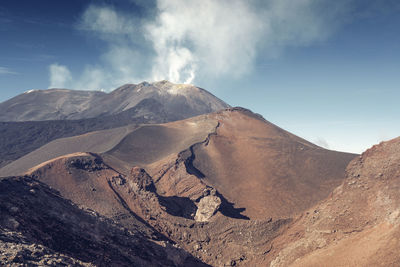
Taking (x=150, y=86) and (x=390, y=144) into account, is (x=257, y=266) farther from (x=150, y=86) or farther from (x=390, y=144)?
(x=150, y=86)

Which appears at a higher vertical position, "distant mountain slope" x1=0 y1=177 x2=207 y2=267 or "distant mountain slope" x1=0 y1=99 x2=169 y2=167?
"distant mountain slope" x1=0 y1=99 x2=169 y2=167

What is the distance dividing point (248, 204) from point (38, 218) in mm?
23544

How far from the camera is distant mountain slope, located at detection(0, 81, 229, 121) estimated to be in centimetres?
10862

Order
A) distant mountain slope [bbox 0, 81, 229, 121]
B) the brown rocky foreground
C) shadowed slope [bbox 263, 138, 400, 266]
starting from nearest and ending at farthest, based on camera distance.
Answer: shadowed slope [bbox 263, 138, 400, 266]
the brown rocky foreground
distant mountain slope [bbox 0, 81, 229, 121]

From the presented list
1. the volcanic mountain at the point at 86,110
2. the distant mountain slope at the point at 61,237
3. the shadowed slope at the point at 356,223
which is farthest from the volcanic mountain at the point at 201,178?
the volcanic mountain at the point at 86,110

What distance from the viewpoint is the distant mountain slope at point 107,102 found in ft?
356

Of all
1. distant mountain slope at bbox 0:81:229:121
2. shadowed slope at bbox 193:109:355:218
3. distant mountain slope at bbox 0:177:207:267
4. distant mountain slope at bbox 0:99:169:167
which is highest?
distant mountain slope at bbox 0:81:229:121

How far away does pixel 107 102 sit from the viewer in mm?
119000

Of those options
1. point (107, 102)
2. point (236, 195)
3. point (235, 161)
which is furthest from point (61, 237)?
point (107, 102)

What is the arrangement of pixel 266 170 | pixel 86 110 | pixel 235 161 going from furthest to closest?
pixel 86 110, pixel 235 161, pixel 266 170

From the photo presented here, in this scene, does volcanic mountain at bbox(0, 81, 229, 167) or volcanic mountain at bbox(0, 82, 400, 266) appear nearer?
volcanic mountain at bbox(0, 82, 400, 266)

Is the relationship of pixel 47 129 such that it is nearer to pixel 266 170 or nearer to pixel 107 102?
pixel 107 102

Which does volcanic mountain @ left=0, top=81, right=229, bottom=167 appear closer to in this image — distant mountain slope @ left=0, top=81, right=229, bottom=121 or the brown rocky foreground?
distant mountain slope @ left=0, top=81, right=229, bottom=121

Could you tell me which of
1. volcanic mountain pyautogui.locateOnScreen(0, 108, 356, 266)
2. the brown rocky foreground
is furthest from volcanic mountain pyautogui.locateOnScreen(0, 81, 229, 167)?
the brown rocky foreground
